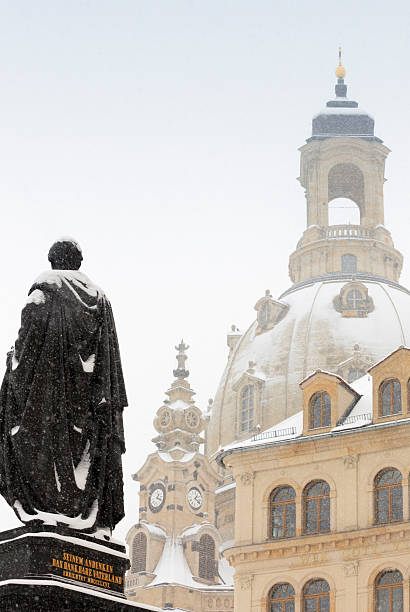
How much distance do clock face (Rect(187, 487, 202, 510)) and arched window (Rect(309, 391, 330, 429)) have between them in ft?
133

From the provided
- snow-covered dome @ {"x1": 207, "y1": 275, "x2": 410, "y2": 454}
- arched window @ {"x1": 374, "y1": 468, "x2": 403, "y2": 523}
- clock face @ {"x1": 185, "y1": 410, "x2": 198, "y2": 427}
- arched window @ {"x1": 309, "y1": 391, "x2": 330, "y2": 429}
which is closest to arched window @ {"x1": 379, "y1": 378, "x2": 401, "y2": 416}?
arched window @ {"x1": 374, "y1": 468, "x2": 403, "y2": 523}

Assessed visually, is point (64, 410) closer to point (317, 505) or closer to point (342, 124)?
point (317, 505)

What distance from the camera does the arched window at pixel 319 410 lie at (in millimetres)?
46969

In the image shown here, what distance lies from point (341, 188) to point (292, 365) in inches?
851

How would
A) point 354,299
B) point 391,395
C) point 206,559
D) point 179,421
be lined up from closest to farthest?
point 391,395, point 206,559, point 354,299, point 179,421

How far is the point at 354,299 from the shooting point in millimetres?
86750

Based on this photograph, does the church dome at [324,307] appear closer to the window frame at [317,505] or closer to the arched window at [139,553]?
the arched window at [139,553]

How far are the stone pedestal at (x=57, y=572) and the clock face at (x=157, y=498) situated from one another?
246 feet

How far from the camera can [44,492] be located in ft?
39.8

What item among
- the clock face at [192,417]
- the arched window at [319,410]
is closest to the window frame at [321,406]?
the arched window at [319,410]

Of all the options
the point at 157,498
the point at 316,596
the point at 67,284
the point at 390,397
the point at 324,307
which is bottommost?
the point at 67,284

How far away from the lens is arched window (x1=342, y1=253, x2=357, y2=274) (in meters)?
92.6

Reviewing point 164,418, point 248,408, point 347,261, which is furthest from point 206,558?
point 347,261

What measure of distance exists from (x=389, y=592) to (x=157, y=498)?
45.3m
